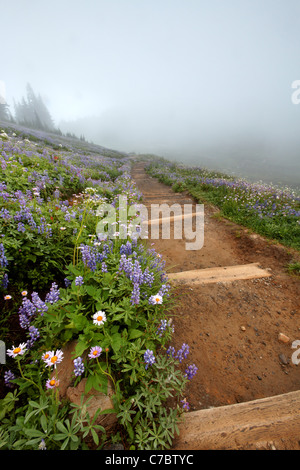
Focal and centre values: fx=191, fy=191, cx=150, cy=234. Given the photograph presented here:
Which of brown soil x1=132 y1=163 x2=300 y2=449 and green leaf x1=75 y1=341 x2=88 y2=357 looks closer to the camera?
green leaf x1=75 y1=341 x2=88 y2=357

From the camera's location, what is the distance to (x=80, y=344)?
1.93 meters

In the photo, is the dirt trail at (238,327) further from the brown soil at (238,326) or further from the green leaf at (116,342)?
the green leaf at (116,342)

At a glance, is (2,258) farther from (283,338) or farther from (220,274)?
(283,338)

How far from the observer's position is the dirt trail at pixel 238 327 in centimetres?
256

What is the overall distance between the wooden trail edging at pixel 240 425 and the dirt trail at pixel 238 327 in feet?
1.35

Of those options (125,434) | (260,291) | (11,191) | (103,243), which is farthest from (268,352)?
(11,191)

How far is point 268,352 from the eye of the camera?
10.0 ft

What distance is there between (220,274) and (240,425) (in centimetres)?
307

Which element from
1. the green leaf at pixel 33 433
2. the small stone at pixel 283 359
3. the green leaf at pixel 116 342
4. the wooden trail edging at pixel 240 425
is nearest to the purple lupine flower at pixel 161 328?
the green leaf at pixel 116 342

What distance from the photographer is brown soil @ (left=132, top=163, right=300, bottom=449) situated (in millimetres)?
2559

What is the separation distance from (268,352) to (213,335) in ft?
2.83

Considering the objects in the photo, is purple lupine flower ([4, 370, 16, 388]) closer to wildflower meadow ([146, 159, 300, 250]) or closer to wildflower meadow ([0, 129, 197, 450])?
wildflower meadow ([0, 129, 197, 450])

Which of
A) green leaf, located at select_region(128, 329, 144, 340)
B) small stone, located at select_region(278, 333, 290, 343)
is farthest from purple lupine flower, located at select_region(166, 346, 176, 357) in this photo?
small stone, located at select_region(278, 333, 290, 343)
